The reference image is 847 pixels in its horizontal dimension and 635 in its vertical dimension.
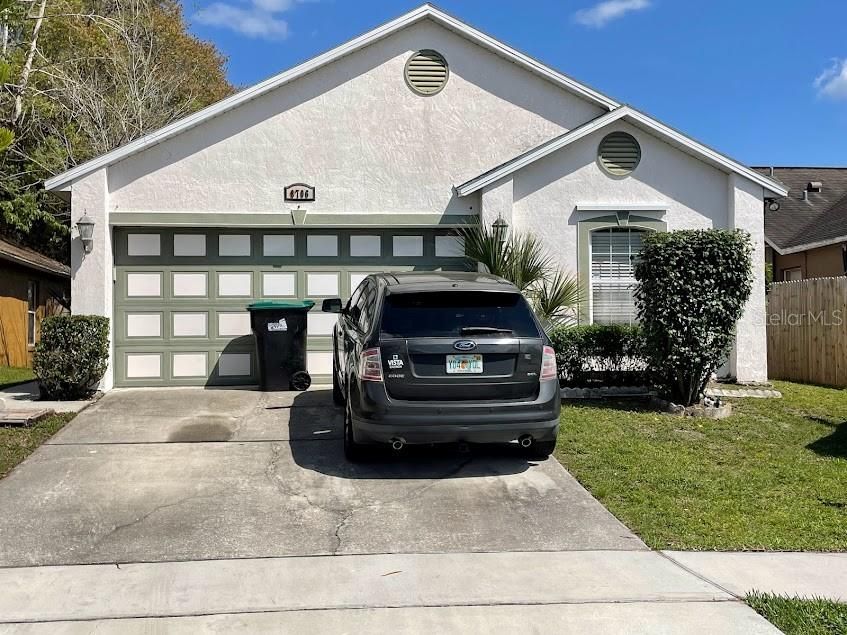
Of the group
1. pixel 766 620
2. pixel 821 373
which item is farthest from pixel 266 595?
pixel 821 373

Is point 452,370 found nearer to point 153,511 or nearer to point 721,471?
point 153,511

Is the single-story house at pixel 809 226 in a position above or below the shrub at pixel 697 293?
above

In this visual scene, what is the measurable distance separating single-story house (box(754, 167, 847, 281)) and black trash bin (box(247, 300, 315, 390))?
1160 cm

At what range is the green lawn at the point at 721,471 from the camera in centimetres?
507

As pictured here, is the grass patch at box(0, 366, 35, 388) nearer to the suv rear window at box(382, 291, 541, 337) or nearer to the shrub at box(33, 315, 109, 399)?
the shrub at box(33, 315, 109, 399)

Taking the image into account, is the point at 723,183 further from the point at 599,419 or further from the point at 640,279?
the point at 599,419

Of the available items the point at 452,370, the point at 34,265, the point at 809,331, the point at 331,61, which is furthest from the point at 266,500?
the point at 34,265

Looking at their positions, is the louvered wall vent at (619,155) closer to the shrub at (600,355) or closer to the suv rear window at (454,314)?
the shrub at (600,355)

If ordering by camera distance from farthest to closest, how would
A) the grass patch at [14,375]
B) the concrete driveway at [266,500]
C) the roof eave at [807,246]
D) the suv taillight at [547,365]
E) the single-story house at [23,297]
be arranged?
1. the roof eave at [807,246]
2. the single-story house at [23,297]
3. the grass patch at [14,375]
4. the suv taillight at [547,365]
5. the concrete driveway at [266,500]

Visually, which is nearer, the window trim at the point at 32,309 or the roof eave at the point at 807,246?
the roof eave at the point at 807,246

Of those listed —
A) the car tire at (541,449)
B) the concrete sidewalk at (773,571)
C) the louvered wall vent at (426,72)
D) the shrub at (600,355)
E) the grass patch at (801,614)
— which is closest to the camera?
the grass patch at (801,614)

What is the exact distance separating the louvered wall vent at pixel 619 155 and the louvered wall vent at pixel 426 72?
2712 millimetres

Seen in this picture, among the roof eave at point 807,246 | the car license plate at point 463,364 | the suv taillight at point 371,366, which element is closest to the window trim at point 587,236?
the car license plate at point 463,364

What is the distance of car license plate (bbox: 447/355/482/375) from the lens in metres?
5.83
